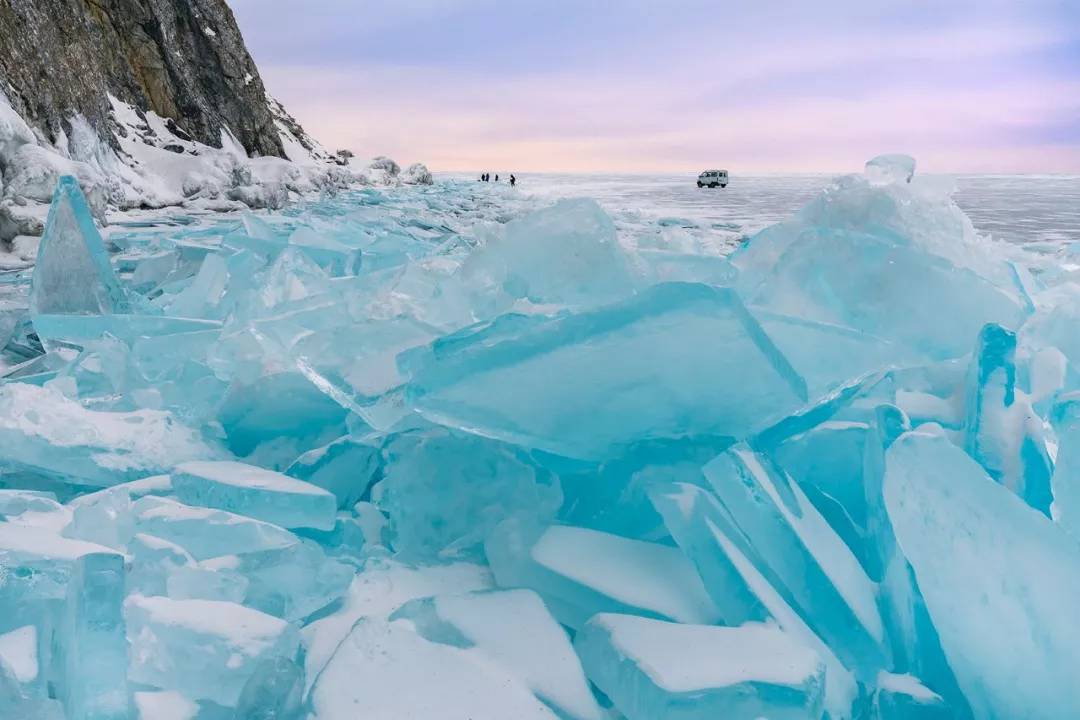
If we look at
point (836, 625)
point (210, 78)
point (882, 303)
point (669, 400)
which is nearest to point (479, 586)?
point (669, 400)

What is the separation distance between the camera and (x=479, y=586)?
112 centimetres

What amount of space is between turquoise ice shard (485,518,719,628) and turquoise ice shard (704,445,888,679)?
0.37 ft

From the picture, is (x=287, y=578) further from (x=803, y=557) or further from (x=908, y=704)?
(x=908, y=704)

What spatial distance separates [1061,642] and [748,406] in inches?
18.1

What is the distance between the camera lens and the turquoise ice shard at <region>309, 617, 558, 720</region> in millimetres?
814

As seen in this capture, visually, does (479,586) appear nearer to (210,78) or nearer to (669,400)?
(669,400)

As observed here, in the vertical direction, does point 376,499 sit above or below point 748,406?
below

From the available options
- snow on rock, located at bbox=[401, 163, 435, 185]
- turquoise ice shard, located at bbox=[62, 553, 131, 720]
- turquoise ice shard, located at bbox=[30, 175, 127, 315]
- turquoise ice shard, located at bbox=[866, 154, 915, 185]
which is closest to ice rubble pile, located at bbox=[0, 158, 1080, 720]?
turquoise ice shard, located at bbox=[62, 553, 131, 720]

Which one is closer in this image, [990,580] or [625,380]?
[990,580]

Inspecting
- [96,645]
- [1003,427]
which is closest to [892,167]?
[1003,427]

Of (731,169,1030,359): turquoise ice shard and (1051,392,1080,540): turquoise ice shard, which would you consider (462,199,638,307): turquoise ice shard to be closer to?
(731,169,1030,359): turquoise ice shard

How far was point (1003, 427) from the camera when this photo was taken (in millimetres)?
1189

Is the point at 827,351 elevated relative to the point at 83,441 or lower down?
elevated

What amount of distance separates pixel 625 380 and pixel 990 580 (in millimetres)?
520
